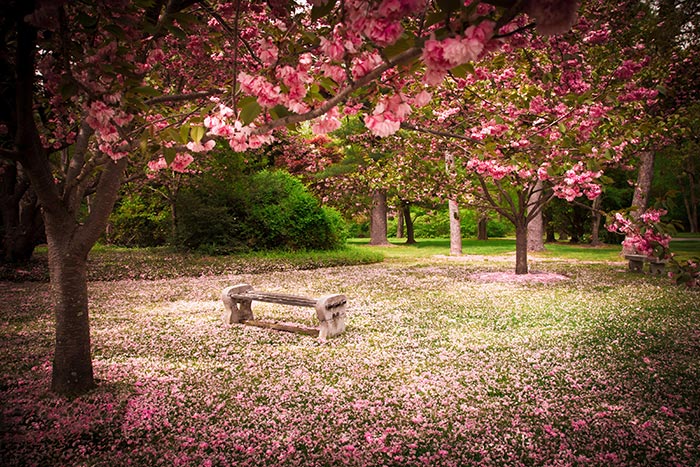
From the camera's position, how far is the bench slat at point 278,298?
20.4 feet

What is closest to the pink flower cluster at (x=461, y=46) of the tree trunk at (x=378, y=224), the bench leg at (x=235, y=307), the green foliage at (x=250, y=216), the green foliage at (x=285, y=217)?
the bench leg at (x=235, y=307)

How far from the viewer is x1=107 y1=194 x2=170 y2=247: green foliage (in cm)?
2106

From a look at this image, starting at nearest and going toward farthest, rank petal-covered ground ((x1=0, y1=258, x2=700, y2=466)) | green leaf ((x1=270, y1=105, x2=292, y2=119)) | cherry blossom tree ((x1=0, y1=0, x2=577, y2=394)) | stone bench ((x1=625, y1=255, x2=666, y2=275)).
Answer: cherry blossom tree ((x1=0, y1=0, x2=577, y2=394)) → green leaf ((x1=270, y1=105, x2=292, y2=119)) → petal-covered ground ((x1=0, y1=258, x2=700, y2=466)) → stone bench ((x1=625, y1=255, x2=666, y2=275))

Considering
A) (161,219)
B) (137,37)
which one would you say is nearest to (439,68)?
(137,37)

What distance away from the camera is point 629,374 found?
4605 millimetres

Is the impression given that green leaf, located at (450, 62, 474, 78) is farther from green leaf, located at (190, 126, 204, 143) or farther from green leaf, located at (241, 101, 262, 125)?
green leaf, located at (190, 126, 204, 143)

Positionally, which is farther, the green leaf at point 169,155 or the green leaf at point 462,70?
the green leaf at point 169,155

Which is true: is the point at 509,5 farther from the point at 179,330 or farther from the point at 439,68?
the point at 179,330

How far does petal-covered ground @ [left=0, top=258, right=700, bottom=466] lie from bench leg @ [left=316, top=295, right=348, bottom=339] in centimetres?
14

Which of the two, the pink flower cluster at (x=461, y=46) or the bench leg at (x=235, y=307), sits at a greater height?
the pink flower cluster at (x=461, y=46)

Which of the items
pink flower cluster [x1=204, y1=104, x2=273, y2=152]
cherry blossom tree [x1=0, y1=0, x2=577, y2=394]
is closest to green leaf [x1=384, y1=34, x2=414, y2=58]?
Answer: cherry blossom tree [x1=0, y1=0, x2=577, y2=394]

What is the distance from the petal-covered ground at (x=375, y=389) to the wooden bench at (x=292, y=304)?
0.18m

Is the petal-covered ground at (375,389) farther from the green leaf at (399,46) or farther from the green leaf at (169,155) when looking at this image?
the green leaf at (399,46)

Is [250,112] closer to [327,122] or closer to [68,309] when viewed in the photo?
[327,122]
